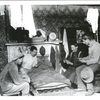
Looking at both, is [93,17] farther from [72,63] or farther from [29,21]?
[29,21]

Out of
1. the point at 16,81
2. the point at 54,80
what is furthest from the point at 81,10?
the point at 16,81

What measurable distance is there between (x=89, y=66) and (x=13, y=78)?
0.70 metres

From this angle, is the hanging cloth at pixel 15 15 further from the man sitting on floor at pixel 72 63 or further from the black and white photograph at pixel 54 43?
the man sitting on floor at pixel 72 63

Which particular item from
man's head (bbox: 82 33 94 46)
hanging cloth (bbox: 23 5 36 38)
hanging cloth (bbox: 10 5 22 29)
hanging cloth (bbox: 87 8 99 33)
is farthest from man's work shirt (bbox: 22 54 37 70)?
hanging cloth (bbox: 87 8 99 33)

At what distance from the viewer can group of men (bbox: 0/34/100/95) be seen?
2.76 m

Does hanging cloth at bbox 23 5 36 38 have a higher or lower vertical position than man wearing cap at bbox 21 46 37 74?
higher

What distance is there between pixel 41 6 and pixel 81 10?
36 centimetres

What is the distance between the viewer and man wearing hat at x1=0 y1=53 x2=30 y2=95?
277 cm

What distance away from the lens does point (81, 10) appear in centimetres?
277

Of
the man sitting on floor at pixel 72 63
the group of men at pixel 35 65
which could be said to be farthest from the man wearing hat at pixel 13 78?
the man sitting on floor at pixel 72 63

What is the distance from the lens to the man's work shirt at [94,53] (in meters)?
2.75

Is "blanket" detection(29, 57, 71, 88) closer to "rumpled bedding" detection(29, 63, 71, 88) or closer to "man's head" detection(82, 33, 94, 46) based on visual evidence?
"rumpled bedding" detection(29, 63, 71, 88)

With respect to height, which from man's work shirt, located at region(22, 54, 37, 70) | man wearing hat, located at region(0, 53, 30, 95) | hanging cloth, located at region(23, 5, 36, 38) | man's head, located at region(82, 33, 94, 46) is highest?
hanging cloth, located at region(23, 5, 36, 38)

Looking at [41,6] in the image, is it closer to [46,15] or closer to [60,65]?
[46,15]
